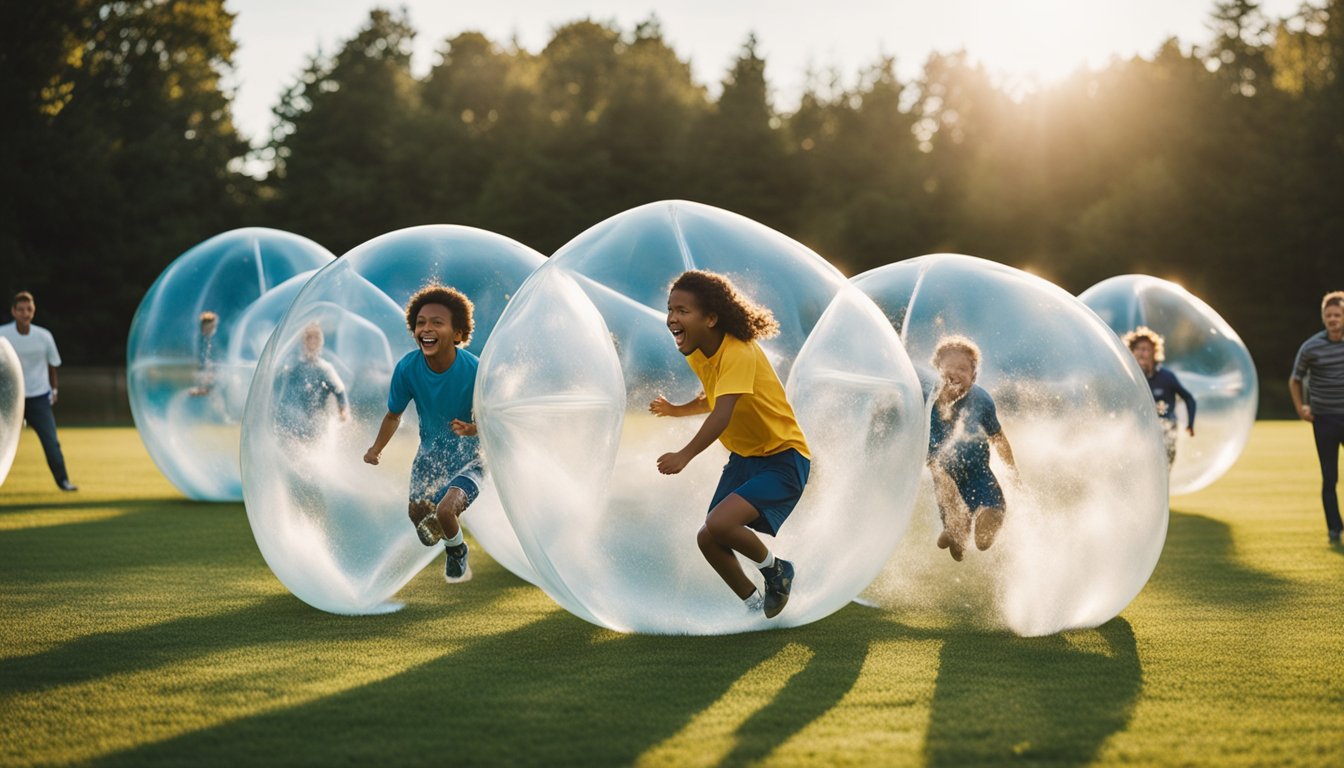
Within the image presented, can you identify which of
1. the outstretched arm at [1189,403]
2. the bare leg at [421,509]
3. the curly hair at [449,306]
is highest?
the curly hair at [449,306]

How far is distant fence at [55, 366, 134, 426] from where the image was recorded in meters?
29.8

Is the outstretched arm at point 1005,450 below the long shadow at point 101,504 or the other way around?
the other way around

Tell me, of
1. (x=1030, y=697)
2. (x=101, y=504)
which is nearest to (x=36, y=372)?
(x=101, y=504)

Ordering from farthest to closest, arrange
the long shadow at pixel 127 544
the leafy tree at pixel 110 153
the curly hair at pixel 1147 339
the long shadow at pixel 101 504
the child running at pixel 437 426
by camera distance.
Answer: the leafy tree at pixel 110 153 < the long shadow at pixel 101 504 < the curly hair at pixel 1147 339 < the long shadow at pixel 127 544 < the child running at pixel 437 426

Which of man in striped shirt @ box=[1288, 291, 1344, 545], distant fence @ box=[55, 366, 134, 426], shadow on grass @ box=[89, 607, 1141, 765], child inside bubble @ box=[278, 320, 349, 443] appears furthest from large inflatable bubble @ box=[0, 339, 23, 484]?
distant fence @ box=[55, 366, 134, 426]

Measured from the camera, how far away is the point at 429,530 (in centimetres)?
673

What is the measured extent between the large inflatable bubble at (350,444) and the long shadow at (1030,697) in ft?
9.27

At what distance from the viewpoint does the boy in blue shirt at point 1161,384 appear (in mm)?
11234

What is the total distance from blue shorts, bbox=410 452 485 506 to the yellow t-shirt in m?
1.61

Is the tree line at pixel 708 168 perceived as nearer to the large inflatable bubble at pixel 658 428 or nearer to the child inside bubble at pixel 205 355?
the child inside bubble at pixel 205 355

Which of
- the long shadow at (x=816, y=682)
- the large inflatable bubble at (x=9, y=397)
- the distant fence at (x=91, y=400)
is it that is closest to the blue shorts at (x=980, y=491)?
the long shadow at (x=816, y=682)

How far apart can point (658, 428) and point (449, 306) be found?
1822mm

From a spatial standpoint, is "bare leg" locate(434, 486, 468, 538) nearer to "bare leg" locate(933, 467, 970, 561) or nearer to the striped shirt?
"bare leg" locate(933, 467, 970, 561)

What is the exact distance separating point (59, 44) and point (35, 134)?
2475 millimetres
